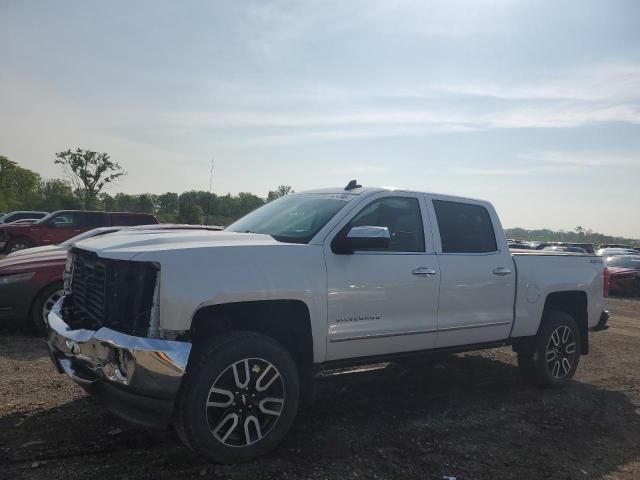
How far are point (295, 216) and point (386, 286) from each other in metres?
1.02

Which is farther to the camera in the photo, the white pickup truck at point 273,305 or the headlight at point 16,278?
the headlight at point 16,278

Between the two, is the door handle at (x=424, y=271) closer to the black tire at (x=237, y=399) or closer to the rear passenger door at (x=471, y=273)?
the rear passenger door at (x=471, y=273)

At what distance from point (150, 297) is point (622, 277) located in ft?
60.0

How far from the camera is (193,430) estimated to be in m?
3.36

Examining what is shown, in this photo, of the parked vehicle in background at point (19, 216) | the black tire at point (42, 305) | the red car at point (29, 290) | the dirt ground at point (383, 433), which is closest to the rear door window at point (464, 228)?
the dirt ground at point (383, 433)

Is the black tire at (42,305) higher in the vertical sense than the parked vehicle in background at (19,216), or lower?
lower

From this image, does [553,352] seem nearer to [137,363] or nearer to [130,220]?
[137,363]

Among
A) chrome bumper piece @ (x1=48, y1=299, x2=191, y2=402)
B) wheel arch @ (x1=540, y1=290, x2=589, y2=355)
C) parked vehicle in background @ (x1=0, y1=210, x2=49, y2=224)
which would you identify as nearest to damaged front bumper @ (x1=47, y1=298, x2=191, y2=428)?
chrome bumper piece @ (x1=48, y1=299, x2=191, y2=402)

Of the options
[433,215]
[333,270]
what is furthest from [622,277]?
[333,270]

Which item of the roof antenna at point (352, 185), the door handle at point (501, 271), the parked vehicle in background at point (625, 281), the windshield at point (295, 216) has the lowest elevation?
the parked vehicle in background at point (625, 281)

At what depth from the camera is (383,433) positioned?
171 inches

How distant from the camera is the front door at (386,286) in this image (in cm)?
409

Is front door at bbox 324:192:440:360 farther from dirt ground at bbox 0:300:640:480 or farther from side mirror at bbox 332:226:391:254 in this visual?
dirt ground at bbox 0:300:640:480

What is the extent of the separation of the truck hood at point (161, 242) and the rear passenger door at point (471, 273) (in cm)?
173
